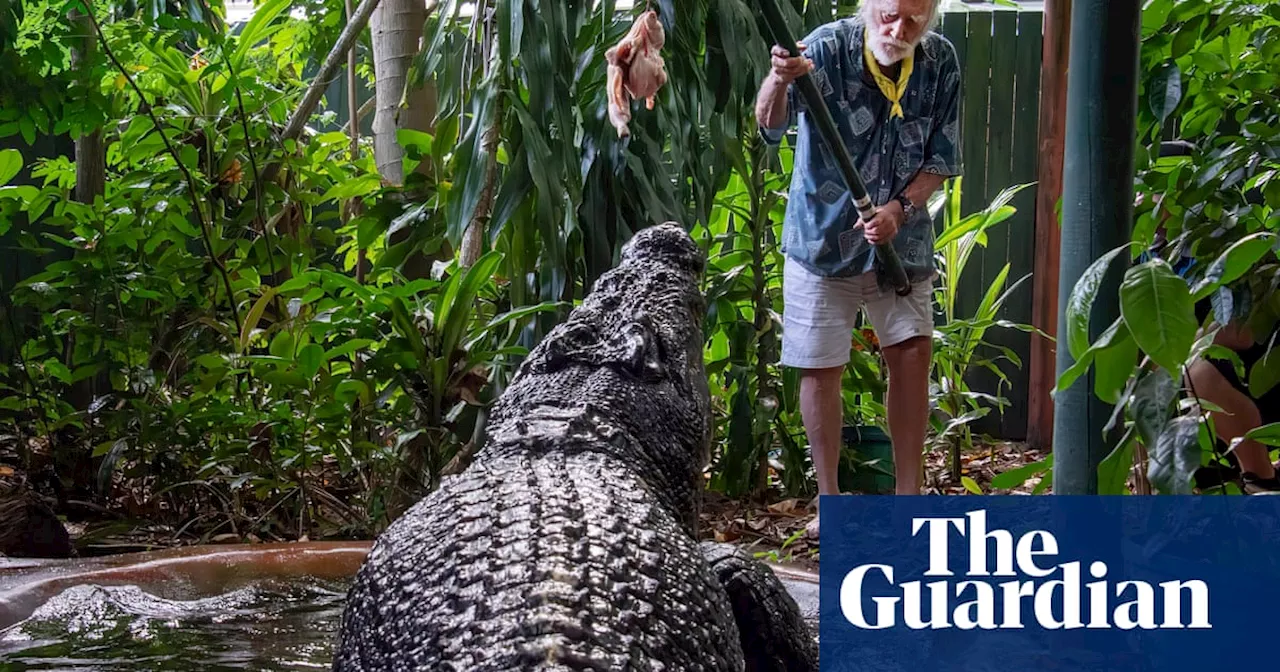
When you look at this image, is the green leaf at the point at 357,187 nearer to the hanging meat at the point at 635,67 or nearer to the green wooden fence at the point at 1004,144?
the hanging meat at the point at 635,67

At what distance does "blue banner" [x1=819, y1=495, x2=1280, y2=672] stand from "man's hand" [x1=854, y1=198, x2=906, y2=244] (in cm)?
108

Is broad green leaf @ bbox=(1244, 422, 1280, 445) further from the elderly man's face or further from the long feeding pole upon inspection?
the elderly man's face

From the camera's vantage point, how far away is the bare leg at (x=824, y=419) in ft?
8.76

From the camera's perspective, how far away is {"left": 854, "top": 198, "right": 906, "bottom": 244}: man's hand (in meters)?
2.40

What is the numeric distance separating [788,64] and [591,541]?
4.41ft

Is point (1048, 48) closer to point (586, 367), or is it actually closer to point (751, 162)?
point (751, 162)

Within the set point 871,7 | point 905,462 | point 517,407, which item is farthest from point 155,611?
point 871,7

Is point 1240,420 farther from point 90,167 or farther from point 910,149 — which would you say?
point 90,167

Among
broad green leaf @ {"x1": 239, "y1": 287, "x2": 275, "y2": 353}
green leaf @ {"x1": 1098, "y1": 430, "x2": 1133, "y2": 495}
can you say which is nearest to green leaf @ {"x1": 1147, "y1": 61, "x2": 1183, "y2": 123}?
green leaf @ {"x1": 1098, "y1": 430, "x2": 1133, "y2": 495}

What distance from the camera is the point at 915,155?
2461 mm

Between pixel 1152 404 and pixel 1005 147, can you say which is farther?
pixel 1005 147

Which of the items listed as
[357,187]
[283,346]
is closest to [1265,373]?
[283,346]

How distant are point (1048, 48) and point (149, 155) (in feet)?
10.7

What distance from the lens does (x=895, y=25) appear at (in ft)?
7.71
